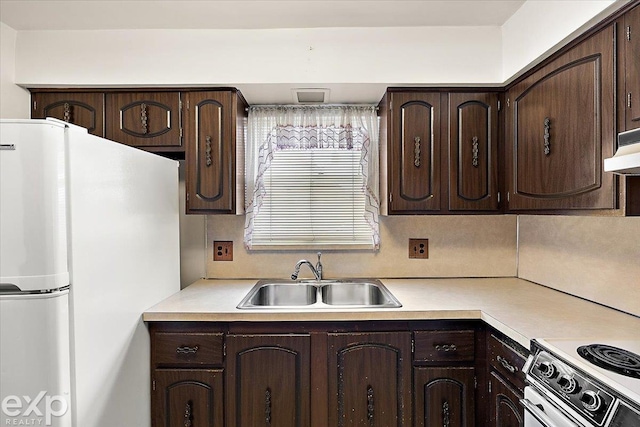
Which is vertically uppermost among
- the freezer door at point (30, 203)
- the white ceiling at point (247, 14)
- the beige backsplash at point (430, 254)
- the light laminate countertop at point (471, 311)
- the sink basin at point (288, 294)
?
the white ceiling at point (247, 14)

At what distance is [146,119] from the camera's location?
2.05 meters

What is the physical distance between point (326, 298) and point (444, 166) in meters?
1.05

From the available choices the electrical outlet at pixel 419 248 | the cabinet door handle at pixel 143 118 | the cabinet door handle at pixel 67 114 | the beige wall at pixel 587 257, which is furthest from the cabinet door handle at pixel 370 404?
the cabinet door handle at pixel 67 114

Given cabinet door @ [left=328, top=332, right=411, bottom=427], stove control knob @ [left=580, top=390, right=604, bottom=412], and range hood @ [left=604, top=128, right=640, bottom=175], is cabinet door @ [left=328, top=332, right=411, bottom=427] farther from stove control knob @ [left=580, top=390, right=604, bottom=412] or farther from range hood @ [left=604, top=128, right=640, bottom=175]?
range hood @ [left=604, top=128, right=640, bottom=175]

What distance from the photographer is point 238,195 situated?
2.12m

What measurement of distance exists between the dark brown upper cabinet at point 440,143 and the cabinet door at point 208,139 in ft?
2.93

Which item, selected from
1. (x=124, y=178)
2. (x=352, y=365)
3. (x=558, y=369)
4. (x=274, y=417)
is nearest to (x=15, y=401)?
(x=124, y=178)

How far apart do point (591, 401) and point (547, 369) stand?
185mm

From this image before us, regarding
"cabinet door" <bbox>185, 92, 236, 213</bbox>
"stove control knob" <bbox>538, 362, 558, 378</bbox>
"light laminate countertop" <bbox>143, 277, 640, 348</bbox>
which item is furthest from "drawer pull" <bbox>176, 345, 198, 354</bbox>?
"stove control knob" <bbox>538, 362, 558, 378</bbox>

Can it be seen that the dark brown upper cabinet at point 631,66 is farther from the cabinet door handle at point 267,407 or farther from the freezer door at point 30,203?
the freezer door at point 30,203

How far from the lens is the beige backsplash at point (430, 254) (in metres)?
2.41

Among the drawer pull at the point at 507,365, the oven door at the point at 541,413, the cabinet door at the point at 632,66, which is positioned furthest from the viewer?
the drawer pull at the point at 507,365

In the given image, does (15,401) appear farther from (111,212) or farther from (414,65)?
(414,65)

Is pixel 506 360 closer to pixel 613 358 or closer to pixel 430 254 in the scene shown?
pixel 613 358
